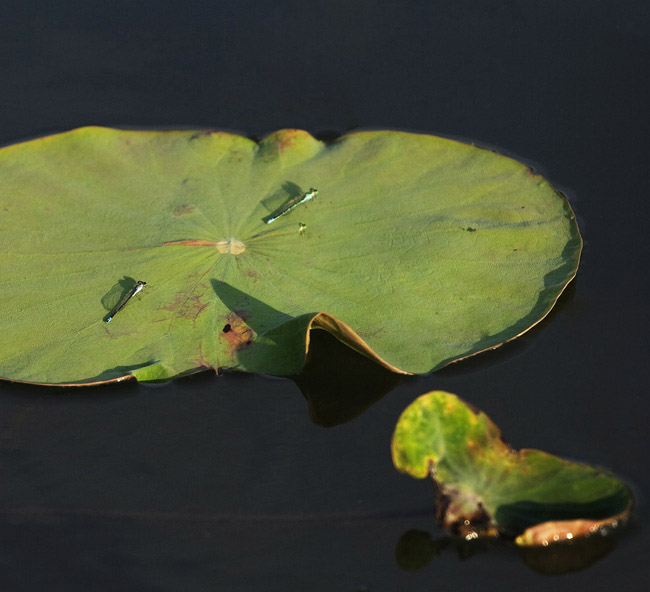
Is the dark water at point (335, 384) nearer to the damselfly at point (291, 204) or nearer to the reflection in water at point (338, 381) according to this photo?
the reflection in water at point (338, 381)

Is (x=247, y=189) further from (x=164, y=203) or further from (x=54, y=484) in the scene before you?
(x=54, y=484)

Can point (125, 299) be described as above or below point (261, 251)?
below

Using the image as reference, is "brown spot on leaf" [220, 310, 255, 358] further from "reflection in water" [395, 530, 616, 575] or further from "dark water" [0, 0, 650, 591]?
"reflection in water" [395, 530, 616, 575]

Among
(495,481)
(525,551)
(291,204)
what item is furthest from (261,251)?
(525,551)

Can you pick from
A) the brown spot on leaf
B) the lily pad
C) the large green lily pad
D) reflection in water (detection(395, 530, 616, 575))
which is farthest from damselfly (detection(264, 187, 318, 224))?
reflection in water (detection(395, 530, 616, 575))

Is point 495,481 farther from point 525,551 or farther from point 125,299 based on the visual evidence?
point 125,299

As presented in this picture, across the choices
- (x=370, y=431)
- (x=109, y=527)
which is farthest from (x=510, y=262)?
(x=109, y=527)

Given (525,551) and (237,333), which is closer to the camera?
(525,551)

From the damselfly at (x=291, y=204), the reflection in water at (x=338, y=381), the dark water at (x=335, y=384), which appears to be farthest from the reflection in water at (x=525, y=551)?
the damselfly at (x=291, y=204)
